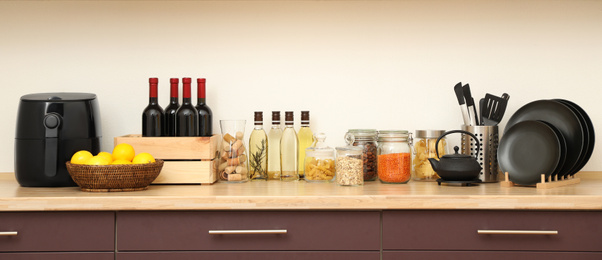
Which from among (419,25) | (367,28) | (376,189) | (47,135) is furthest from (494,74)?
(47,135)

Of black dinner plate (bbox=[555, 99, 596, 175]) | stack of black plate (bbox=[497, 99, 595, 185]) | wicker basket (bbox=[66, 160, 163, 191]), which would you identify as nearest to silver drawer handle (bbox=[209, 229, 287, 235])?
wicker basket (bbox=[66, 160, 163, 191])

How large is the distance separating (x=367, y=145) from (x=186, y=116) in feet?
2.26

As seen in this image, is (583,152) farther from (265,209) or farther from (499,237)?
(265,209)

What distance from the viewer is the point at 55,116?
6.70 ft

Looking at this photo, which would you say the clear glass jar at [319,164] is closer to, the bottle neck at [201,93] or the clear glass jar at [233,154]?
the clear glass jar at [233,154]

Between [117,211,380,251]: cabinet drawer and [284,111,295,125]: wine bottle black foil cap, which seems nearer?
[117,211,380,251]: cabinet drawer

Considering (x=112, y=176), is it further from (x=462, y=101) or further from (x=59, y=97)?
(x=462, y=101)

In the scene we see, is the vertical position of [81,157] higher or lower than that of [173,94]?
lower

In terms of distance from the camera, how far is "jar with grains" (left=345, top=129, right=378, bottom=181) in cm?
221

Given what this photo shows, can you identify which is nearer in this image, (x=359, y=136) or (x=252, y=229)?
(x=252, y=229)

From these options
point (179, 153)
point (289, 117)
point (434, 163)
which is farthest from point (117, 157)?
point (434, 163)

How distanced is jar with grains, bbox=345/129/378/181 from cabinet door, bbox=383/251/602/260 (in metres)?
0.46

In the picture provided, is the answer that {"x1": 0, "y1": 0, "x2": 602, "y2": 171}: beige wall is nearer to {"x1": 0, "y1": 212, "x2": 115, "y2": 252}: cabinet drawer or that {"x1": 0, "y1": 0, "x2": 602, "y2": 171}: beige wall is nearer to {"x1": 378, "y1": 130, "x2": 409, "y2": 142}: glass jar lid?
{"x1": 378, "y1": 130, "x2": 409, "y2": 142}: glass jar lid

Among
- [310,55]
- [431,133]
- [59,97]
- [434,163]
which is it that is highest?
[310,55]
